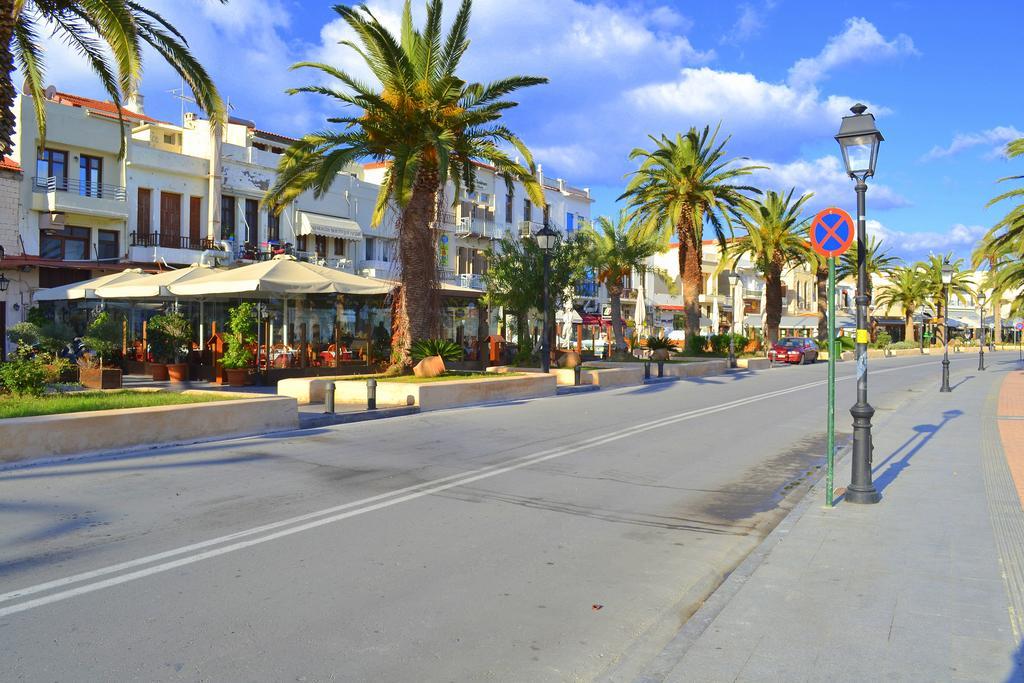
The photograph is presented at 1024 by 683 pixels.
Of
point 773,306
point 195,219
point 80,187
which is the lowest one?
point 773,306

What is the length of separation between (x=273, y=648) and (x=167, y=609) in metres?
1.00

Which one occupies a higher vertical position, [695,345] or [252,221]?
[252,221]

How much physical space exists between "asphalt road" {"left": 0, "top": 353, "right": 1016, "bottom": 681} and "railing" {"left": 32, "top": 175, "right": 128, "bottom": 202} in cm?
2434

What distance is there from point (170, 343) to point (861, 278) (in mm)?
19468

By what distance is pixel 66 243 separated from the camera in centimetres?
3222

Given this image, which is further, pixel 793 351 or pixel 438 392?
pixel 793 351

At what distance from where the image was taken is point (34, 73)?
566 inches

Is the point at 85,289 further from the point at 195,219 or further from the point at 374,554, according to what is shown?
the point at 374,554

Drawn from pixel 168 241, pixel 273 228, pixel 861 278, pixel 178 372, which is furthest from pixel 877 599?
pixel 273 228

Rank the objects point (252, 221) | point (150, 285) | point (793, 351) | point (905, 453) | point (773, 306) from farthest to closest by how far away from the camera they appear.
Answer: point (773, 306) < point (793, 351) < point (252, 221) < point (150, 285) < point (905, 453)

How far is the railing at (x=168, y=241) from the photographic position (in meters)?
34.1

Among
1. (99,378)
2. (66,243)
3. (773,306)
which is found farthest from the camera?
(773,306)

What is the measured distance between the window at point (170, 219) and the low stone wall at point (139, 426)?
80.4 feet

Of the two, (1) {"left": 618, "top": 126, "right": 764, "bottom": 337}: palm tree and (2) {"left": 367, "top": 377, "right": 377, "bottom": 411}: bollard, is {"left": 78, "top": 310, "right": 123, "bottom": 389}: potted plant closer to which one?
(2) {"left": 367, "top": 377, "right": 377, "bottom": 411}: bollard
